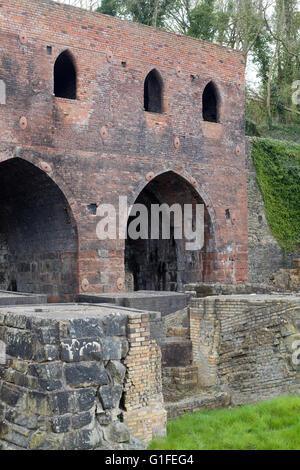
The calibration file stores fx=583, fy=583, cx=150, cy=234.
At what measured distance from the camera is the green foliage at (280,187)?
1834cm

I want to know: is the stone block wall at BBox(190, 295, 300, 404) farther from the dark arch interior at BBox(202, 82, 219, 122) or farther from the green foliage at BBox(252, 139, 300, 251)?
the green foliage at BBox(252, 139, 300, 251)

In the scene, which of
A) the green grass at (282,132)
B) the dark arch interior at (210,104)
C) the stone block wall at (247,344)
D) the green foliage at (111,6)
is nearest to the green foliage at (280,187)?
the dark arch interior at (210,104)

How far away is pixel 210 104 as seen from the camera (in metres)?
16.4

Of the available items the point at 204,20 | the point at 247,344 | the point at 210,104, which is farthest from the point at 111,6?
the point at 247,344

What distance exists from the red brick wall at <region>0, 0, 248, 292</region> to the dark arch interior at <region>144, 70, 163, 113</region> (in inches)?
8.3

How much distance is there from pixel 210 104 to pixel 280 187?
4136mm

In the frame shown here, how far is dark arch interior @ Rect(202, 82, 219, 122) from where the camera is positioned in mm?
16109

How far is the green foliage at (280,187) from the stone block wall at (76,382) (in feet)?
43.8

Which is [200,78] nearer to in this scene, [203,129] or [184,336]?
[203,129]

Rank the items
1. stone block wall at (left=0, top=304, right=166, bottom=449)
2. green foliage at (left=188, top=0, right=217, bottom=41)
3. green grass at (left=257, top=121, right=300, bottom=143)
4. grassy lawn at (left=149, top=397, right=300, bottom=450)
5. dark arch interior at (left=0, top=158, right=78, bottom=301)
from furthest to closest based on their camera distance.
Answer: green foliage at (left=188, top=0, right=217, bottom=41)
green grass at (left=257, top=121, right=300, bottom=143)
dark arch interior at (left=0, top=158, right=78, bottom=301)
grassy lawn at (left=149, top=397, right=300, bottom=450)
stone block wall at (left=0, top=304, right=166, bottom=449)

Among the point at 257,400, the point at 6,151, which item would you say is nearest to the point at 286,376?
the point at 257,400

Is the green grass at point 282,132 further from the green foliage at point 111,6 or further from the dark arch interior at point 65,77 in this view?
the dark arch interior at point 65,77

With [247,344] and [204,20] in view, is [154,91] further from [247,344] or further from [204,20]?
[204,20]

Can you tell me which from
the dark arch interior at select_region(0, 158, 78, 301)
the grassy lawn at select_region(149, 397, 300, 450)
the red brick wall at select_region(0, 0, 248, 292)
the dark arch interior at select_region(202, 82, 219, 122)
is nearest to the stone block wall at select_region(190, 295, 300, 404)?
the grassy lawn at select_region(149, 397, 300, 450)
